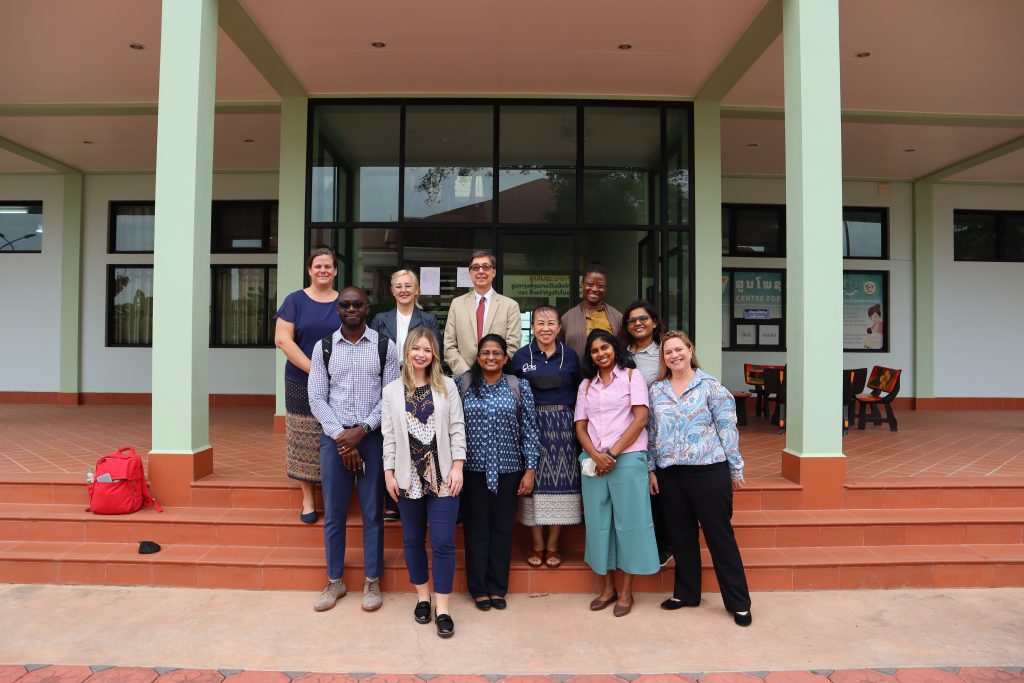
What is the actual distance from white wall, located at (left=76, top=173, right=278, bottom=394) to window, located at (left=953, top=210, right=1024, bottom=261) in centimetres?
1097

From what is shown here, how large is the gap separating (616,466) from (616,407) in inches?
12.9

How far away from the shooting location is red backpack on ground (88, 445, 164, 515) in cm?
424

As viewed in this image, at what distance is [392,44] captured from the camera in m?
5.86

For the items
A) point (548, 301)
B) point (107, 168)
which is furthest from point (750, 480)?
point (107, 168)

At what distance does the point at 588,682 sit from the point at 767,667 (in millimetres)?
868

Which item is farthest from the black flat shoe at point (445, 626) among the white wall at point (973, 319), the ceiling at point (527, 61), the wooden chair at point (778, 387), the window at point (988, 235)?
the window at point (988, 235)

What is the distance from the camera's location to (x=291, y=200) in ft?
22.6

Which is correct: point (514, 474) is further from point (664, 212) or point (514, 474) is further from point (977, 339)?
point (977, 339)

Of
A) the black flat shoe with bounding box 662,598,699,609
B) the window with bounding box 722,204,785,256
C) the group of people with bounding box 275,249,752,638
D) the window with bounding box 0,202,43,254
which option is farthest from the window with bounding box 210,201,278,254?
the black flat shoe with bounding box 662,598,699,609

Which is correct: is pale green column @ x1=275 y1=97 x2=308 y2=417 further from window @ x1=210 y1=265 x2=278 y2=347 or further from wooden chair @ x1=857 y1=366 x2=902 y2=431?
wooden chair @ x1=857 y1=366 x2=902 y2=431

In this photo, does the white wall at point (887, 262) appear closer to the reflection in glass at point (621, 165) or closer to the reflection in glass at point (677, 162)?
the reflection in glass at point (677, 162)

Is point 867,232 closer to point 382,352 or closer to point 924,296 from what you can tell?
point 924,296

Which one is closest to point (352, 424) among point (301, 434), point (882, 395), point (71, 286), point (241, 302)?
point (301, 434)

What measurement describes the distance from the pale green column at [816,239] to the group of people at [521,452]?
135 cm
